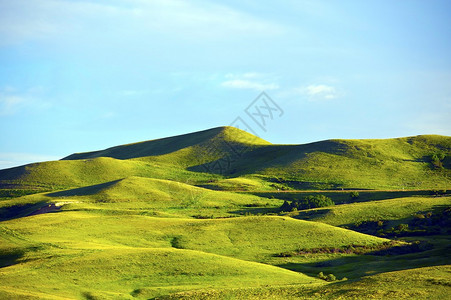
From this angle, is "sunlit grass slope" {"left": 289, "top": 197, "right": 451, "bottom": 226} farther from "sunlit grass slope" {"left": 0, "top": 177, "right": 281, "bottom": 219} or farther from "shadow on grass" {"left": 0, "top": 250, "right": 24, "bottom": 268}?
"shadow on grass" {"left": 0, "top": 250, "right": 24, "bottom": 268}

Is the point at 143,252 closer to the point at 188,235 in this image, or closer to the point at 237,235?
the point at 188,235

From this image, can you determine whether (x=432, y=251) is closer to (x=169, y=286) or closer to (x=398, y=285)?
(x=398, y=285)

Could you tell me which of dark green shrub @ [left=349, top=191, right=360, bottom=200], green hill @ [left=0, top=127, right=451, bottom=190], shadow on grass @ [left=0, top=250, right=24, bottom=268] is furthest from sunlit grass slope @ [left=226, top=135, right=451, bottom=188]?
shadow on grass @ [left=0, top=250, right=24, bottom=268]

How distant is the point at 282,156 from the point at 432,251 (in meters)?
114

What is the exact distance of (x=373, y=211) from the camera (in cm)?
8831

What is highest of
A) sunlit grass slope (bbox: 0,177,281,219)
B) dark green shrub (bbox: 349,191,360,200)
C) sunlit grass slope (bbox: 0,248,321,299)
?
sunlit grass slope (bbox: 0,177,281,219)

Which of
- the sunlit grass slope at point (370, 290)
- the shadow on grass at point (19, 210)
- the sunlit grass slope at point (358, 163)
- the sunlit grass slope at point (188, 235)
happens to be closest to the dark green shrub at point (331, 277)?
the sunlit grass slope at point (370, 290)

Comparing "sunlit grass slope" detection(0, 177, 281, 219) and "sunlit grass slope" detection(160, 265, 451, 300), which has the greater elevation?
"sunlit grass slope" detection(0, 177, 281, 219)

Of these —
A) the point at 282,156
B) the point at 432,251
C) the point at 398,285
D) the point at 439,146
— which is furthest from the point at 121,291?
the point at 439,146

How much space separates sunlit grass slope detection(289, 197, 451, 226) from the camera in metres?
84.7

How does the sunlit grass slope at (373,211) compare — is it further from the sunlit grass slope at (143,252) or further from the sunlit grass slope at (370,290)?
the sunlit grass slope at (370,290)

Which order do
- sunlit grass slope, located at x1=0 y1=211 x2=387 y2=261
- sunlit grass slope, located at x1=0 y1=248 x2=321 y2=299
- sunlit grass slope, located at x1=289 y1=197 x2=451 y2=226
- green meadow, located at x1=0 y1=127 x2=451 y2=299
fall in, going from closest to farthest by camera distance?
1. green meadow, located at x1=0 y1=127 x2=451 y2=299
2. sunlit grass slope, located at x1=0 y1=248 x2=321 y2=299
3. sunlit grass slope, located at x1=0 y1=211 x2=387 y2=261
4. sunlit grass slope, located at x1=289 y1=197 x2=451 y2=226

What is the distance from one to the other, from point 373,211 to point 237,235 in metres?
27.2

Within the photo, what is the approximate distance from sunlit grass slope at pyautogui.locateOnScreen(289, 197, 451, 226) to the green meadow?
287mm
